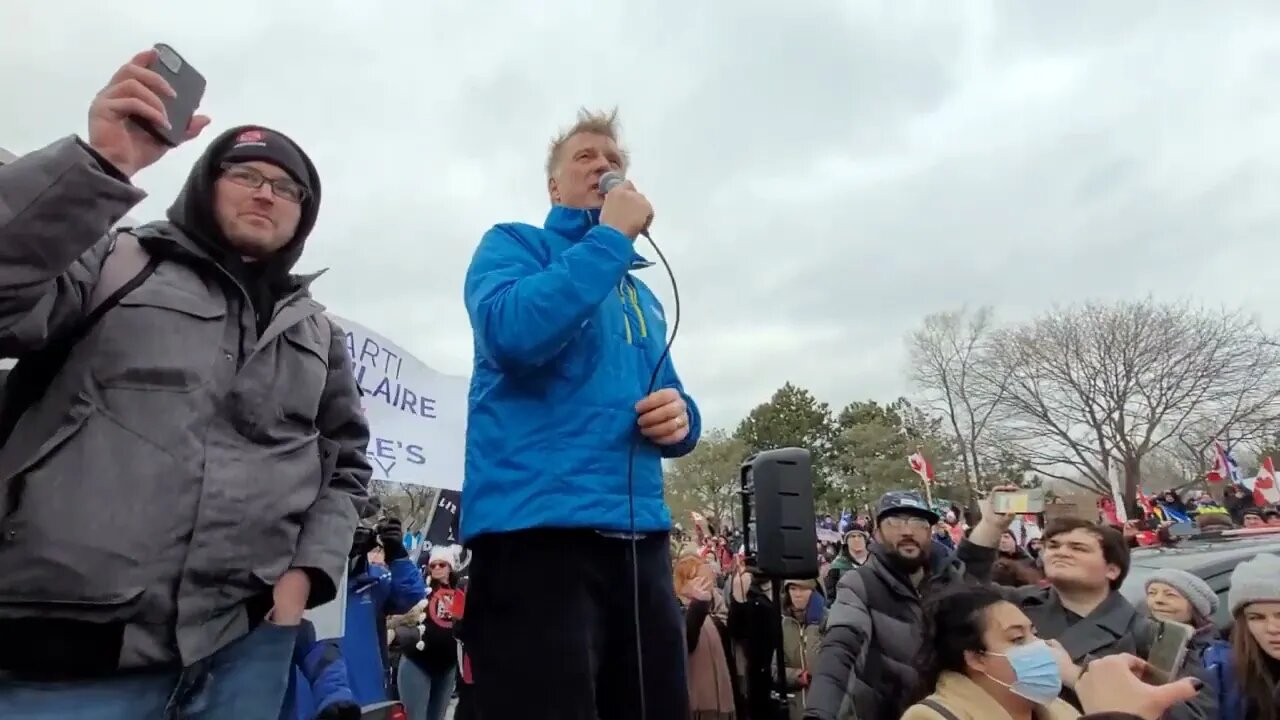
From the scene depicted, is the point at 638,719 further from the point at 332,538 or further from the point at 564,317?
the point at 564,317

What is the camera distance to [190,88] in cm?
161

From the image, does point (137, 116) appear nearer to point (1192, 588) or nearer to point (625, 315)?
point (625, 315)

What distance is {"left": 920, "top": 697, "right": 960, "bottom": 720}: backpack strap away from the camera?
9.75 ft

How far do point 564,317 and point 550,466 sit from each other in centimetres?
31

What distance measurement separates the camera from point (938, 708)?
3.03 meters

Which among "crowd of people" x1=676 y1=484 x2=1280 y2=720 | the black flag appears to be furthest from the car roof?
the black flag

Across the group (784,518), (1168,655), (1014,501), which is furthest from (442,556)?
(1168,655)

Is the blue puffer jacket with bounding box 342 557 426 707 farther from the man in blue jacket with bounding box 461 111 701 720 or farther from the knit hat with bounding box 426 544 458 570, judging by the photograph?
the man in blue jacket with bounding box 461 111 701 720

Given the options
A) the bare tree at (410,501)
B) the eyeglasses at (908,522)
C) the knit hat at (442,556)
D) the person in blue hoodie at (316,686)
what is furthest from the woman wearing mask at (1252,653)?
the bare tree at (410,501)

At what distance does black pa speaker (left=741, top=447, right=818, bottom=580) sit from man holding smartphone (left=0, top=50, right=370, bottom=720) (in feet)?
4.01

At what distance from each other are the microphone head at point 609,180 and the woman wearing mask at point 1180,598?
3663mm

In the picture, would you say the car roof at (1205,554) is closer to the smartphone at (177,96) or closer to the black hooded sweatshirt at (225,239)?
the black hooded sweatshirt at (225,239)

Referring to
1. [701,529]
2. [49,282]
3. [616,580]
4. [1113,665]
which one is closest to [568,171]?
[616,580]

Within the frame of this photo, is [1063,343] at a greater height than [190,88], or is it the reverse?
[1063,343]
